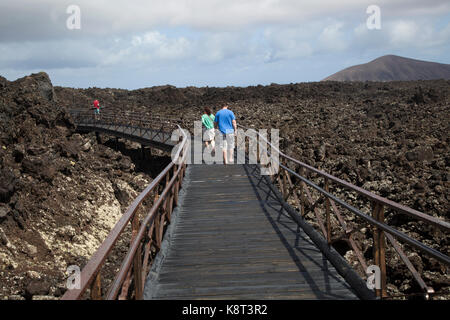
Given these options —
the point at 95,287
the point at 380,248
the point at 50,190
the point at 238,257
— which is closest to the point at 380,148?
the point at 50,190

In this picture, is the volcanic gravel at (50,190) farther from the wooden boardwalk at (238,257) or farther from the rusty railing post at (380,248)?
the rusty railing post at (380,248)

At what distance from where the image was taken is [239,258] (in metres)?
4.90

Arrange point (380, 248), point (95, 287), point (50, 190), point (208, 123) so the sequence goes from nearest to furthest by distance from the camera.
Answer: point (95, 287)
point (380, 248)
point (208, 123)
point (50, 190)

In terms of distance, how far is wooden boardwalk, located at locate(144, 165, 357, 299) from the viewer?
3.98 metres

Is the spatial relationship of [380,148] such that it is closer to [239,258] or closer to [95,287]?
[239,258]

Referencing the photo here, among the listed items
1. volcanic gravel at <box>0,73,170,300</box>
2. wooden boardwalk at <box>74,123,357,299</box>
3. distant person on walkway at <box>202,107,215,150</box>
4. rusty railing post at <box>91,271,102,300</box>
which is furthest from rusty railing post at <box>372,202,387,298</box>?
distant person on walkway at <box>202,107,215,150</box>


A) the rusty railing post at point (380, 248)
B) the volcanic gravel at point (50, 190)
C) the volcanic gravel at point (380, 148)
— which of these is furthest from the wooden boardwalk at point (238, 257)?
the volcanic gravel at point (50, 190)

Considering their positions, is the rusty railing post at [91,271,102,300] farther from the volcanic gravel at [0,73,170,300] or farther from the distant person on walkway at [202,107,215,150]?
the distant person on walkway at [202,107,215,150]

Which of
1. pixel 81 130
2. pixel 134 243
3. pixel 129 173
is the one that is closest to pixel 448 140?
pixel 129 173

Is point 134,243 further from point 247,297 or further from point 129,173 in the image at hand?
point 129,173

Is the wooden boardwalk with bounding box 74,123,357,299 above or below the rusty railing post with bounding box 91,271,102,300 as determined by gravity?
below

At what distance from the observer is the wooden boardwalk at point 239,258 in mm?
3982

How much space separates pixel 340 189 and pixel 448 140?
321 inches
